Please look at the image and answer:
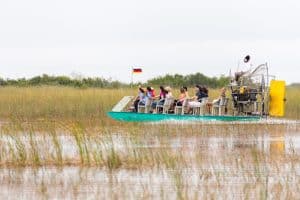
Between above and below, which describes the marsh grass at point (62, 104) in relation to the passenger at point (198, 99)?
below

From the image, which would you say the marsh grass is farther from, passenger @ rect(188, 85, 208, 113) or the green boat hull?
passenger @ rect(188, 85, 208, 113)

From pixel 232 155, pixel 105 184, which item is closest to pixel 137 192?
pixel 105 184

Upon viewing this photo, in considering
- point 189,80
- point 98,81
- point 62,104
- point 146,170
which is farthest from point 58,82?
point 146,170

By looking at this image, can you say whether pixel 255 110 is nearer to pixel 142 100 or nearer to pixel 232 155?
pixel 142 100

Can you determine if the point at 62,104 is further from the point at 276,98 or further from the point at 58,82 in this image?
the point at 58,82

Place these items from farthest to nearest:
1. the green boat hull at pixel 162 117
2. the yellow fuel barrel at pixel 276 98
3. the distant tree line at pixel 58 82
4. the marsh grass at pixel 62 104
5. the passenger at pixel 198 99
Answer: the distant tree line at pixel 58 82 < the marsh grass at pixel 62 104 < the passenger at pixel 198 99 < the yellow fuel barrel at pixel 276 98 < the green boat hull at pixel 162 117

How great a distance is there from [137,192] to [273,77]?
14.3 meters

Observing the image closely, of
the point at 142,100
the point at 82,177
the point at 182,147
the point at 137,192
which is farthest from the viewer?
the point at 142,100

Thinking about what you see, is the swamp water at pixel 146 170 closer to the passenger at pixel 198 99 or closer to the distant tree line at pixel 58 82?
the passenger at pixel 198 99

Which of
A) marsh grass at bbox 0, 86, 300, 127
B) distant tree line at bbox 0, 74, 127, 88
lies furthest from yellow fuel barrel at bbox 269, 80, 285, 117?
distant tree line at bbox 0, 74, 127, 88

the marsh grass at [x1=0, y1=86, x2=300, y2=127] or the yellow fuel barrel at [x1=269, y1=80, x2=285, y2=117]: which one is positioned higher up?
the yellow fuel barrel at [x1=269, y1=80, x2=285, y2=117]

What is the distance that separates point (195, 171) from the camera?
14117 millimetres

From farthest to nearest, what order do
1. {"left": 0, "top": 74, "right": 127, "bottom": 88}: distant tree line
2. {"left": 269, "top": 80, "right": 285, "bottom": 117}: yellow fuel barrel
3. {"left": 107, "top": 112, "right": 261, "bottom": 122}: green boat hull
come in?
{"left": 0, "top": 74, "right": 127, "bottom": 88}: distant tree line < {"left": 269, "top": 80, "right": 285, "bottom": 117}: yellow fuel barrel < {"left": 107, "top": 112, "right": 261, "bottom": 122}: green boat hull

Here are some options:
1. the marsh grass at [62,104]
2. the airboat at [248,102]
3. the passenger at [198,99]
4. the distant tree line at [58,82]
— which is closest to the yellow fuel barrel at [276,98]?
the airboat at [248,102]
